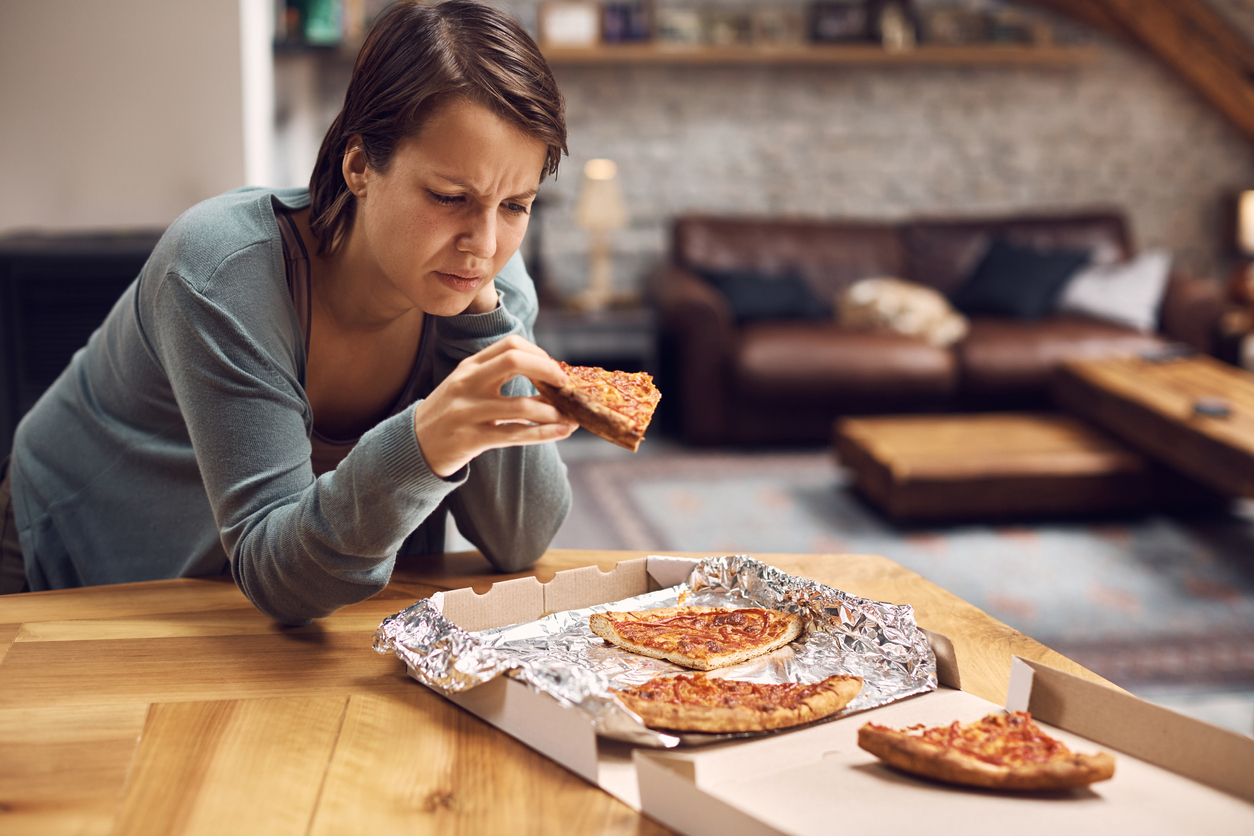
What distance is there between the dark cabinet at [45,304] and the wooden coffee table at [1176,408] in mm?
3077

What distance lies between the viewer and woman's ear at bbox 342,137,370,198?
1.12 m

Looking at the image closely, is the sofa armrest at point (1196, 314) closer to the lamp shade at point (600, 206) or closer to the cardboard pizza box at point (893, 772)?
the lamp shade at point (600, 206)

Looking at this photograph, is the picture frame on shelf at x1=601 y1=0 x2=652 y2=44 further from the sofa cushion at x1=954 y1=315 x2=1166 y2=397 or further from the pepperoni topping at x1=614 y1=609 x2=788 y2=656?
the pepperoni topping at x1=614 y1=609 x2=788 y2=656

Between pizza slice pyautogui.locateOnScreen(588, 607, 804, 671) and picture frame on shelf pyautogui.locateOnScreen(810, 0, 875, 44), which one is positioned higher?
picture frame on shelf pyautogui.locateOnScreen(810, 0, 875, 44)

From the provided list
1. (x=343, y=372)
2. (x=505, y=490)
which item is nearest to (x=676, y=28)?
(x=343, y=372)

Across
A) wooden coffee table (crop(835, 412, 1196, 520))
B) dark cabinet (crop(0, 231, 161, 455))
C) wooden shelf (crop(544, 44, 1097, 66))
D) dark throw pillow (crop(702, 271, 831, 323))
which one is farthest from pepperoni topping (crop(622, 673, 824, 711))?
wooden shelf (crop(544, 44, 1097, 66))

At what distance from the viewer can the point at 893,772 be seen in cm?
76

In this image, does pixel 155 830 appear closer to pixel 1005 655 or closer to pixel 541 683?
pixel 541 683

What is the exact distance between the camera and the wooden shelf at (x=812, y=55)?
5668mm

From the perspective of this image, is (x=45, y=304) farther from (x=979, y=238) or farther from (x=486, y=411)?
(x=979, y=238)

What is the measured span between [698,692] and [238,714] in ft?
1.26

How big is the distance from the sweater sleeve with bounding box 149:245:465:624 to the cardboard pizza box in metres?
0.19

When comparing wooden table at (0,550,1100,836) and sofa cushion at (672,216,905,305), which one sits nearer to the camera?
wooden table at (0,550,1100,836)

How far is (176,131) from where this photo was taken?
3.17 meters
